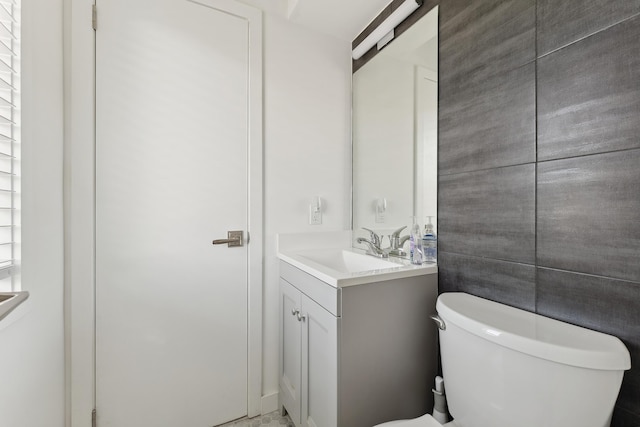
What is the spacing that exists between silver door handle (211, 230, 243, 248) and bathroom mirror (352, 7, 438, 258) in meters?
0.72

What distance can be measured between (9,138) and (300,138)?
117 centimetres

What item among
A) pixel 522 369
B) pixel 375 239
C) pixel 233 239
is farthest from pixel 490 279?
pixel 233 239

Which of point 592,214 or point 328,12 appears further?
point 328,12

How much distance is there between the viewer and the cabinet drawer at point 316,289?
102cm

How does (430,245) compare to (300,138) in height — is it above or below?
below

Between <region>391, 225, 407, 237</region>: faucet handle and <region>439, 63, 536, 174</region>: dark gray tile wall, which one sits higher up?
<region>439, 63, 536, 174</region>: dark gray tile wall

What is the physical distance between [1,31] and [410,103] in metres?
1.54

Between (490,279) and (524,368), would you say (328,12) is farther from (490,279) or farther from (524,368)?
(524,368)

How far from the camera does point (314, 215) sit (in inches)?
66.5

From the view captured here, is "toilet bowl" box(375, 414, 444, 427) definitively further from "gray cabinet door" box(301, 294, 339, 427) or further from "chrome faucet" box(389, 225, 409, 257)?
"chrome faucet" box(389, 225, 409, 257)

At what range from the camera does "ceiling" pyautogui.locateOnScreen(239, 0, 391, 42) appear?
1.49 metres

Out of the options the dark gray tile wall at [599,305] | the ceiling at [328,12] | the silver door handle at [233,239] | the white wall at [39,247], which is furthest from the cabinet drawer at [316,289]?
the ceiling at [328,12]

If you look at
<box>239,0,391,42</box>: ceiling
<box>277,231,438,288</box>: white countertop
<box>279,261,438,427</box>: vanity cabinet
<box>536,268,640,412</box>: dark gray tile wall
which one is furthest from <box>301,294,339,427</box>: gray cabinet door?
<box>239,0,391,42</box>: ceiling

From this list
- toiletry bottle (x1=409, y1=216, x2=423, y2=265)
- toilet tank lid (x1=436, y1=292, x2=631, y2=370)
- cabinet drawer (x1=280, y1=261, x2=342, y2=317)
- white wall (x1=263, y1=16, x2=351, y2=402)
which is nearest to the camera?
Result: toilet tank lid (x1=436, y1=292, x2=631, y2=370)
